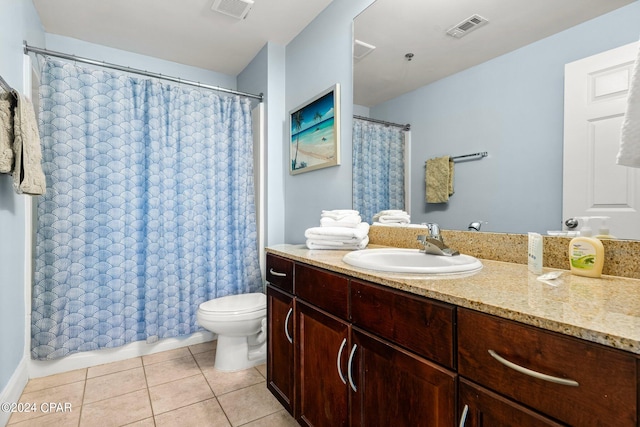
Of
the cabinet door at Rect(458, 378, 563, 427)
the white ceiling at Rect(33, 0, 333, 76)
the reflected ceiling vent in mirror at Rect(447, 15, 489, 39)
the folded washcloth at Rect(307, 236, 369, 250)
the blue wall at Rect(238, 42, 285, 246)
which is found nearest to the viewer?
the cabinet door at Rect(458, 378, 563, 427)

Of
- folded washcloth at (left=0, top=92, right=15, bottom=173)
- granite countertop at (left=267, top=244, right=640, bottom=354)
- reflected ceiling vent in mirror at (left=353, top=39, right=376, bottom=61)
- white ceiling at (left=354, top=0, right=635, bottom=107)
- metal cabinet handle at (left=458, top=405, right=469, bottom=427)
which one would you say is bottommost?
metal cabinet handle at (left=458, top=405, right=469, bottom=427)

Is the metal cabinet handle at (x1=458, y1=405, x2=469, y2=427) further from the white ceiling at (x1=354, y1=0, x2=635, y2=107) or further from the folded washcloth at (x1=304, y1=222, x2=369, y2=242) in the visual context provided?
the white ceiling at (x1=354, y1=0, x2=635, y2=107)

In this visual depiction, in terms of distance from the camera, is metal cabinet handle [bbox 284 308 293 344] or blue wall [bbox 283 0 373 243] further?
blue wall [bbox 283 0 373 243]

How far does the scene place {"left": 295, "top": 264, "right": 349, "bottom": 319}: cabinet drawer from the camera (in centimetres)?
113

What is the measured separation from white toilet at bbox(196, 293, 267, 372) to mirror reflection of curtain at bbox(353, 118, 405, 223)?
951 millimetres

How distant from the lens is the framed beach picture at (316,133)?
6.33 feet

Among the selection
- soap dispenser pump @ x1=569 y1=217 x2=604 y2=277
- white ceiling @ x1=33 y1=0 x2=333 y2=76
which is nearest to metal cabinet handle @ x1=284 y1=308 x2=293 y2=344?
soap dispenser pump @ x1=569 y1=217 x2=604 y2=277

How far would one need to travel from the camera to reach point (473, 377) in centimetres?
70

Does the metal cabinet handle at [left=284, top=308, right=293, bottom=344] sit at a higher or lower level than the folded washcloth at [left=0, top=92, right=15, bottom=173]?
lower

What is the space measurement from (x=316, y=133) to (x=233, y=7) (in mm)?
959

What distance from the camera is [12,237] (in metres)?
1.66

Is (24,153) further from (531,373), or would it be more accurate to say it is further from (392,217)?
(531,373)

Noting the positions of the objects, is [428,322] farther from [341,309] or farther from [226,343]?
[226,343]

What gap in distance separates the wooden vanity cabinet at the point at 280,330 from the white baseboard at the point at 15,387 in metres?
1.26
